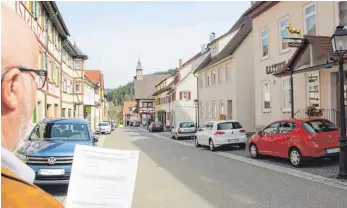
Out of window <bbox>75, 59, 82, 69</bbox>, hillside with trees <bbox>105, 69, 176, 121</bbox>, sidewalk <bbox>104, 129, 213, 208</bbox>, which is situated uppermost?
hillside with trees <bbox>105, 69, 176, 121</bbox>

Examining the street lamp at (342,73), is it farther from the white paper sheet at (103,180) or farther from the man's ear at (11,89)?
the man's ear at (11,89)

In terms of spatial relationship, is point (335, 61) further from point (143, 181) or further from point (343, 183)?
point (143, 181)

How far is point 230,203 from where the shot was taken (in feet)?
23.1

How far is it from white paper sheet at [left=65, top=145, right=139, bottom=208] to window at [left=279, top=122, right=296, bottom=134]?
11.3 m

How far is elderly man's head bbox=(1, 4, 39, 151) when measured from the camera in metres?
1.04

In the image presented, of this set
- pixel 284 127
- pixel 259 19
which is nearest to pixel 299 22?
pixel 259 19

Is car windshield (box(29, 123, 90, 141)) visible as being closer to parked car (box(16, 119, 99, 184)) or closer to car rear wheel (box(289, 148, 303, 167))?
parked car (box(16, 119, 99, 184))

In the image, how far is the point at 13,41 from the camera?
105 cm

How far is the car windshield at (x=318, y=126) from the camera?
448 inches

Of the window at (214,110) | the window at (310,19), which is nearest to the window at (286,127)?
the window at (310,19)

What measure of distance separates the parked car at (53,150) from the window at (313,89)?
1057 centimetres

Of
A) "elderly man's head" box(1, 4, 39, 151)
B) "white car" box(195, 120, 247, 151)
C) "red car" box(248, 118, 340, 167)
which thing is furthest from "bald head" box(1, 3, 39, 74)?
"white car" box(195, 120, 247, 151)

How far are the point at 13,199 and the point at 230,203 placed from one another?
6.57 meters

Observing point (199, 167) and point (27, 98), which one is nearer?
point (27, 98)
